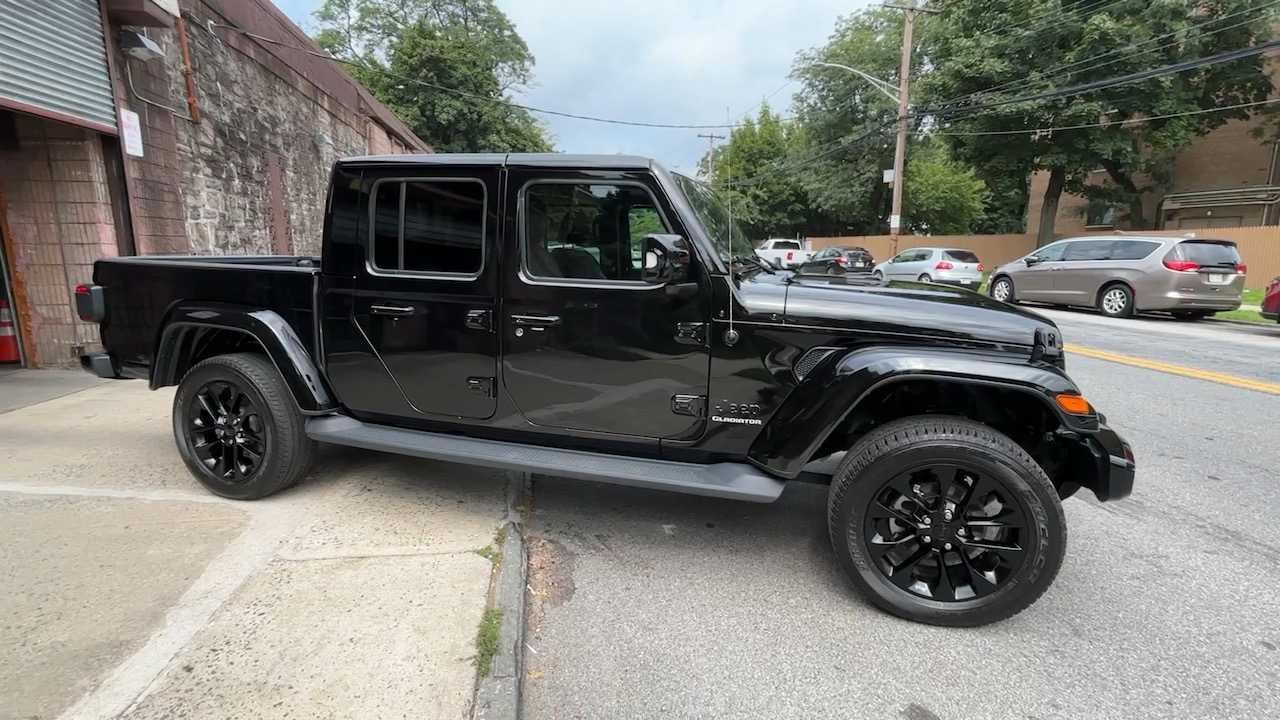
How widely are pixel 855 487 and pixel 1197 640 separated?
1487 millimetres

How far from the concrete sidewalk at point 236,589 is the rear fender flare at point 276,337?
622mm

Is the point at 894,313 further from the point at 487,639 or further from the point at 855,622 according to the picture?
the point at 487,639

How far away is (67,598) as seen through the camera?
2625 mm

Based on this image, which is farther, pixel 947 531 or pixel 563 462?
pixel 563 462

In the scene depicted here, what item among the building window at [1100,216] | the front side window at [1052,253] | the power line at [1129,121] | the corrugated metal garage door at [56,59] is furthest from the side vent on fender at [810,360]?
the building window at [1100,216]

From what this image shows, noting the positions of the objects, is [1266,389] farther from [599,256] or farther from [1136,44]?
[1136,44]

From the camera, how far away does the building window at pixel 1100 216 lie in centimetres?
2705

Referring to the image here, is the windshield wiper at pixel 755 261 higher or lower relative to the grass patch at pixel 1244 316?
higher

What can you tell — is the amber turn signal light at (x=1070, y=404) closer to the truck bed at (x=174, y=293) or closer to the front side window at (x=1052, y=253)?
the truck bed at (x=174, y=293)

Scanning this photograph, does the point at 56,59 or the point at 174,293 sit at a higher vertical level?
the point at 56,59

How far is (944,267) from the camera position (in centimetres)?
1923

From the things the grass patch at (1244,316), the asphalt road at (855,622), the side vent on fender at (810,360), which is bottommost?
the asphalt road at (855,622)

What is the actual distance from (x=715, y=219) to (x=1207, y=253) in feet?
41.9

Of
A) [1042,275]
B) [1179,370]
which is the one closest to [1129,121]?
[1042,275]
